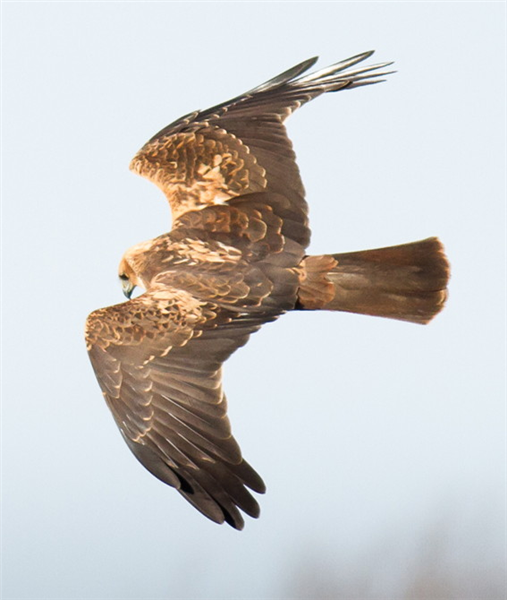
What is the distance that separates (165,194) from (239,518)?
237 centimetres

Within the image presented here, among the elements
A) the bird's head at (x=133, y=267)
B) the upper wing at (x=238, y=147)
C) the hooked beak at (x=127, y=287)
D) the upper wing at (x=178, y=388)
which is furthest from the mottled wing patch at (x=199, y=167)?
the upper wing at (x=178, y=388)

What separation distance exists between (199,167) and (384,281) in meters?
1.39

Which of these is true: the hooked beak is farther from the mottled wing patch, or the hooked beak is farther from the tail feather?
the tail feather

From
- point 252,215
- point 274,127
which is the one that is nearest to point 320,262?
point 252,215

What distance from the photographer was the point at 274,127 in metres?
8.84

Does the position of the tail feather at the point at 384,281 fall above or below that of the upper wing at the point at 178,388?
above

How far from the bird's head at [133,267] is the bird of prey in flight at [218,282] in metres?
0.01

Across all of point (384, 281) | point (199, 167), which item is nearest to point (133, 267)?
point (199, 167)

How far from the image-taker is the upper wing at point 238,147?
8.66 m

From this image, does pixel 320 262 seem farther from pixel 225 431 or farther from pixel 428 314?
pixel 225 431

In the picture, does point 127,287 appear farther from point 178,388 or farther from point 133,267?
point 178,388

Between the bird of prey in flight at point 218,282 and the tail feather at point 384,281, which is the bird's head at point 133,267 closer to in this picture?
the bird of prey in flight at point 218,282

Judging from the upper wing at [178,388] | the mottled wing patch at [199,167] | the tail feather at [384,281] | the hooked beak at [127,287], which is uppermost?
the mottled wing patch at [199,167]

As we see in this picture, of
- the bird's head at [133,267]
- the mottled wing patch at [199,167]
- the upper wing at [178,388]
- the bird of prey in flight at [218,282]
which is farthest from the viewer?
the mottled wing patch at [199,167]
